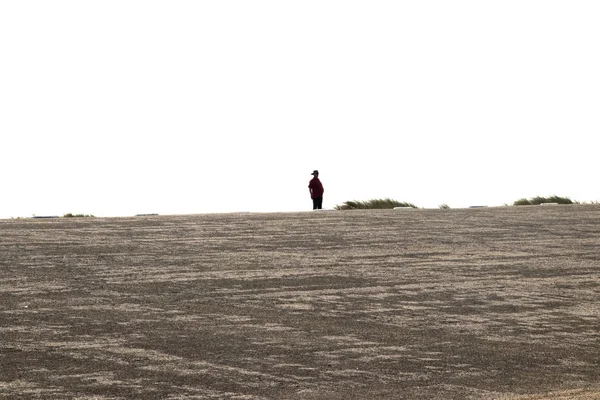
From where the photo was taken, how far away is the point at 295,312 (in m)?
15.2

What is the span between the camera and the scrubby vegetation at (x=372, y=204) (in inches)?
1328

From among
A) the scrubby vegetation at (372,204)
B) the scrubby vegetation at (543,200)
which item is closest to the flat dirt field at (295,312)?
the scrubby vegetation at (372,204)

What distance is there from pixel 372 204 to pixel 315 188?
1685 millimetres

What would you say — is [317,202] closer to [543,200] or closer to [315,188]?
[315,188]

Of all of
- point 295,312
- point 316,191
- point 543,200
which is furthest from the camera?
point 543,200

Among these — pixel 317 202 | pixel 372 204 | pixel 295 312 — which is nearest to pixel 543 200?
pixel 372 204

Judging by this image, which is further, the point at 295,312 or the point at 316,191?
the point at 316,191

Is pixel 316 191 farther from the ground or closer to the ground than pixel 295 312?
farther from the ground

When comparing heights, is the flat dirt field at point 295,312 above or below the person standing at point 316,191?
below

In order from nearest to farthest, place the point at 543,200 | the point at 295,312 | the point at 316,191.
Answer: the point at 295,312 < the point at 316,191 < the point at 543,200

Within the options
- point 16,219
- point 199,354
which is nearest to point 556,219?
point 16,219

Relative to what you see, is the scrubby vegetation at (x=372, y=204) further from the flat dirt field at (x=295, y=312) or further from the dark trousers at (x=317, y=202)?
the flat dirt field at (x=295, y=312)

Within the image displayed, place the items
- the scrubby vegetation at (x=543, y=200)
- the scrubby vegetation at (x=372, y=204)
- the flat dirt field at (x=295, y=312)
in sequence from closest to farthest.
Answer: the flat dirt field at (x=295, y=312)
the scrubby vegetation at (x=372, y=204)
the scrubby vegetation at (x=543, y=200)

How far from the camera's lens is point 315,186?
111 ft
